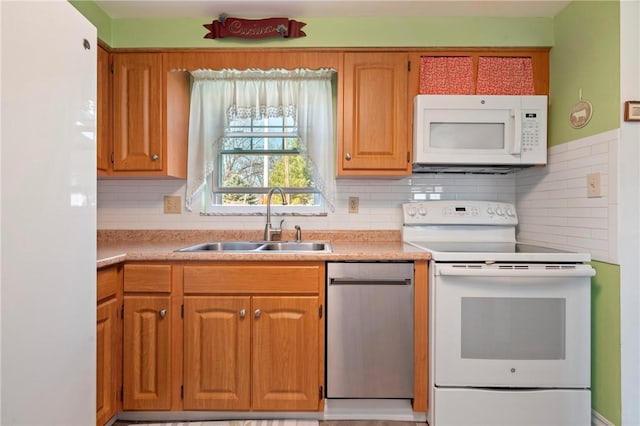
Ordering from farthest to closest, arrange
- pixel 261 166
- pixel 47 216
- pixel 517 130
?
pixel 261 166, pixel 517 130, pixel 47 216

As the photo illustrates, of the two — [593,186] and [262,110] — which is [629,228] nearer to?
[593,186]

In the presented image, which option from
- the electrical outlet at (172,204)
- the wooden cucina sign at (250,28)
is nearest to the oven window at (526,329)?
the wooden cucina sign at (250,28)

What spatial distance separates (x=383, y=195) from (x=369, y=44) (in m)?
0.92

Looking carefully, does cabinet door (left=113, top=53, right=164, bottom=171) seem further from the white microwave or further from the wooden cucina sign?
the white microwave

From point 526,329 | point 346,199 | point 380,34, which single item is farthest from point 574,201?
point 380,34

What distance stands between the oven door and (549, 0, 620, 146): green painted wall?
71 cm

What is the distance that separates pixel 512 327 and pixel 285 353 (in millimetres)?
1075

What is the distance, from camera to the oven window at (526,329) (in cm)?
169

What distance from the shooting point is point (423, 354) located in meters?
1.76

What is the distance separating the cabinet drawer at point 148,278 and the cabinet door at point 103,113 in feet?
2.21

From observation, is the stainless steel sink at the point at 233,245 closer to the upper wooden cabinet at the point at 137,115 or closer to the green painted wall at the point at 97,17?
the upper wooden cabinet at the point at 137,115

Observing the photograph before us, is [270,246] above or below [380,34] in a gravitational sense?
below

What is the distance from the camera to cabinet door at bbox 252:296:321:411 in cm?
176

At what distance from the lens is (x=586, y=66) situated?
1.79 metres
